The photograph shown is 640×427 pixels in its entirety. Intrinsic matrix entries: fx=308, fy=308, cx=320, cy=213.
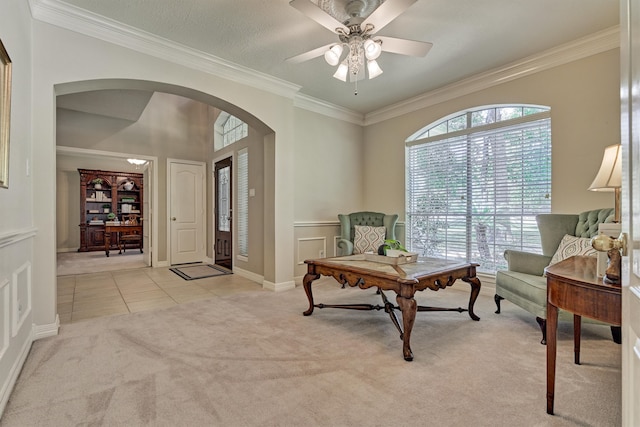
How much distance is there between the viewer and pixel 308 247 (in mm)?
4578

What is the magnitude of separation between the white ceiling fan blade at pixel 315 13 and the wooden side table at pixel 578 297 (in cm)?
207

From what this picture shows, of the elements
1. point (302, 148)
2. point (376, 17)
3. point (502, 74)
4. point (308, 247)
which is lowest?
point (308, 247)

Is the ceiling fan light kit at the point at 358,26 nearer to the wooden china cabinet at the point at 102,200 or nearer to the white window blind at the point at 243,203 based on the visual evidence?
the white window blind at the point at 243,203

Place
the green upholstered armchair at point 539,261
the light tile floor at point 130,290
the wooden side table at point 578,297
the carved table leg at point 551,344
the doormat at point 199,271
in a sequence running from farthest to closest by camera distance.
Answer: the doormat at point 199,271 < the light tile floor at point 130,290 < the green upholstered armchair at point 539,261 < the carved table leg at point 551,344 < the wooden side table at point 578,297

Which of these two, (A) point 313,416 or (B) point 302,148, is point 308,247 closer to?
(B) point 302,148

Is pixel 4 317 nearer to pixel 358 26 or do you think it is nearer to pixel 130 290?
pixel 130 290

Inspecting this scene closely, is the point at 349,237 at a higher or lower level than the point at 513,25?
lower

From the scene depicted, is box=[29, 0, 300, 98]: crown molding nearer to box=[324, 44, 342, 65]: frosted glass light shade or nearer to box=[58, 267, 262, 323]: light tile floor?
box=[324, 44, 342, 65]: frosted glass light shade

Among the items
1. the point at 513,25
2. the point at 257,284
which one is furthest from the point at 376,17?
the point at 257,284

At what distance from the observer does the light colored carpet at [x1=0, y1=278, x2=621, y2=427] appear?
151cm

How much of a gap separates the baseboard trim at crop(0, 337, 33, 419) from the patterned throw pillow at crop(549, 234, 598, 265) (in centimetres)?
385

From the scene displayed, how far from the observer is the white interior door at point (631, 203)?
2.12 feet

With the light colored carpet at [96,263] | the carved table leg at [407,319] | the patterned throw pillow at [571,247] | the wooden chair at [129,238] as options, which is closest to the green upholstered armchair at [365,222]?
the patterned throw pillow at [571,247]

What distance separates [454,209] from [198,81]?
11.6ft
